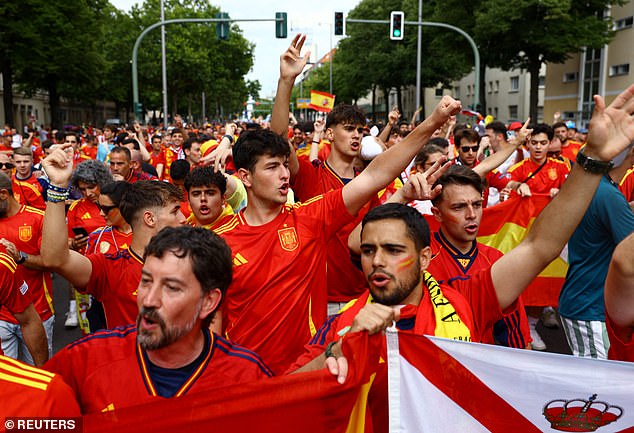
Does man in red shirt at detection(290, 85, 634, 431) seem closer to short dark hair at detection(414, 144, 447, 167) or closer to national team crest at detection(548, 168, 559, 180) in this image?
short dark hair at detection(414, 144, 447, 167)

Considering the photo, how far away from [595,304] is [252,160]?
106 inches

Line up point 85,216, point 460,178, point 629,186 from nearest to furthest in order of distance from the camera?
point 460,178
point 629,186
point 85,216

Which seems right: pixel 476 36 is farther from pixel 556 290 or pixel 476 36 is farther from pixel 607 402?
pixel 607 402

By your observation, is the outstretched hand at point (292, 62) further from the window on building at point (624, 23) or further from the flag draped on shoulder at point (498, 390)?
the window on building at point (624, 23)

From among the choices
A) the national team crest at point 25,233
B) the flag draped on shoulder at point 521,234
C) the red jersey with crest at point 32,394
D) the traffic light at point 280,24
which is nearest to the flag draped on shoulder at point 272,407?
the red jersey with crest at point 32,394

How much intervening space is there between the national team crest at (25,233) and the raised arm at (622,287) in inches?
175

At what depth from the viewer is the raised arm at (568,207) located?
2.58 m

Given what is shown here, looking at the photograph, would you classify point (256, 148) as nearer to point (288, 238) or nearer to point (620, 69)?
point (288, 238)

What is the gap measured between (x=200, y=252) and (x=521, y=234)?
14.6 feet

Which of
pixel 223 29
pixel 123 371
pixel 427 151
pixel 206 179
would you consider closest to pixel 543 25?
pixel 223 29

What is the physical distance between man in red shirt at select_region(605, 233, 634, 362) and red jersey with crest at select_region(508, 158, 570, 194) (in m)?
4.91

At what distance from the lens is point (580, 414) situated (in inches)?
96.0

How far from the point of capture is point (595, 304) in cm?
448

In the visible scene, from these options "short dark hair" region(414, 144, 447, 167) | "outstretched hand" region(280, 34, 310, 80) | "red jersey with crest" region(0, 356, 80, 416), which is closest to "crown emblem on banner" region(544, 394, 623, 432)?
"red jersey with crest" region(0, 356, 80, 416)
